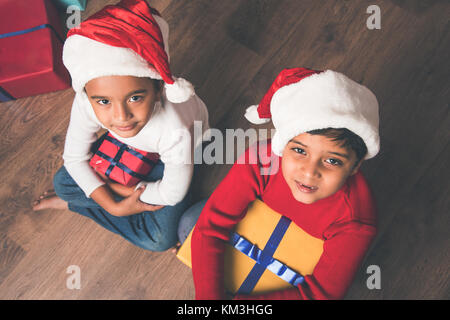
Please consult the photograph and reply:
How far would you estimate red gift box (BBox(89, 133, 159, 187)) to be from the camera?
0.89 metres

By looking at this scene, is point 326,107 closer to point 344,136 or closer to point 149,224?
point 344,136

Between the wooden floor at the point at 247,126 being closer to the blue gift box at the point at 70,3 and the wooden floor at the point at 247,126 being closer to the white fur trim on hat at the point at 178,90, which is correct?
the blue gift box at the point at 70,3

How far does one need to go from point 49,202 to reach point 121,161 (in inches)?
14.2

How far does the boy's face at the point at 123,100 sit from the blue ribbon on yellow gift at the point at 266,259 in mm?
355

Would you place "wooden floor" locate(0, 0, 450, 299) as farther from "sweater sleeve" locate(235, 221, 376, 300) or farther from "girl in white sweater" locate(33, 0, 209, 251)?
"sweater sleeve" locate(235, 221, 376, 300)

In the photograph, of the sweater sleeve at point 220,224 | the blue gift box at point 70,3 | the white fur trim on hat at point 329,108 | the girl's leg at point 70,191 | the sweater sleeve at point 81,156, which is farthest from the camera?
the blue gift box at point 70,3

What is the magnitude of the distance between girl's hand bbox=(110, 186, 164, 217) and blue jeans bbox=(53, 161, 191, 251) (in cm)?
3

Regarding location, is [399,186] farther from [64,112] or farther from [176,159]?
[64,112]

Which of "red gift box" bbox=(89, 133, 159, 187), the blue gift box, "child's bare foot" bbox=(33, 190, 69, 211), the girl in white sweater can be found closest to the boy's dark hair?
the girl in white sweater

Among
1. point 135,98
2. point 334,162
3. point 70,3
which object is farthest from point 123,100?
point 70,3

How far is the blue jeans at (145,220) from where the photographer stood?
946 mm

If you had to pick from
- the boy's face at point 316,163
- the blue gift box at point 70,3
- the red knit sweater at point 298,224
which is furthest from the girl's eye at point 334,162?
the blue gift box at point 70,3

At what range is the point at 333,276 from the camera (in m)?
0.72

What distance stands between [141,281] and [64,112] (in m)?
0.64
